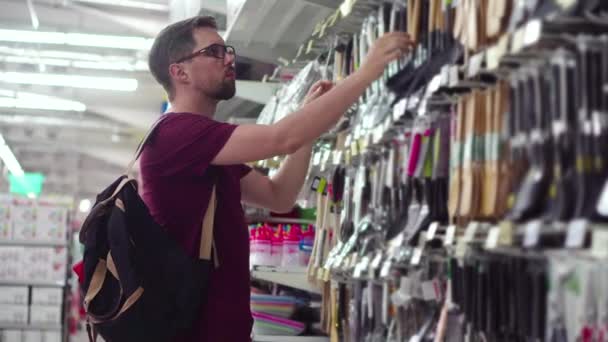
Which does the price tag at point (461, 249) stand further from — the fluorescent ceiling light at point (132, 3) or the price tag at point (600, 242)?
the fluorescent ceiling light at point (132, 3)

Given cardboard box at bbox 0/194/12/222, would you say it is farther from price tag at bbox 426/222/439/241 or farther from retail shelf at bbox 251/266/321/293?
price tag at bbox 426/222/439/241

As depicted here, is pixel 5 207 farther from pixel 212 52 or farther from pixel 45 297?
pixel 212 52

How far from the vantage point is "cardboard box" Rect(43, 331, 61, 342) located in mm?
9852

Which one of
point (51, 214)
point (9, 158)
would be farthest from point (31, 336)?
point (9, 158)

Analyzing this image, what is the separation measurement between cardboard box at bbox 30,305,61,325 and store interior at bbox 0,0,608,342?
5.28 meters

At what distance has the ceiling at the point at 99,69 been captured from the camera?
4.42 m

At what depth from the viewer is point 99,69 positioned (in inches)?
514

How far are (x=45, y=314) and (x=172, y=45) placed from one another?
25.0ft

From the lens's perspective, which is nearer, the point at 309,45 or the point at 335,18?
the point at 335,18

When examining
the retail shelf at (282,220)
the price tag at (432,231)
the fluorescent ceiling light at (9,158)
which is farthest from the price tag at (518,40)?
the fluorescent ceiling light at (9,158)

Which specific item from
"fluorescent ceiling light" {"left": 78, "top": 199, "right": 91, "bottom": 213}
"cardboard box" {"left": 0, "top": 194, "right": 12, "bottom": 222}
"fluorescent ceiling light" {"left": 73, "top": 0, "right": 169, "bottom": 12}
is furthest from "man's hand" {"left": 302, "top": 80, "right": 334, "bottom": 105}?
"fluorescent ceiling light" {"left": 78, "top": 199, "right": 91, "bottom": 213}

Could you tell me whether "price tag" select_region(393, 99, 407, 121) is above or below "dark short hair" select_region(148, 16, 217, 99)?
below

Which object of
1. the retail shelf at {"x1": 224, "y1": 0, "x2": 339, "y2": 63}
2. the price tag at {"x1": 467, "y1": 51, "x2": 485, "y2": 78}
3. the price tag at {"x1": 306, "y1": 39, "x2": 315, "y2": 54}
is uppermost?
the retail shelf at {"x1": 224, "y1": 0, "x2": 339, "y2": 63}

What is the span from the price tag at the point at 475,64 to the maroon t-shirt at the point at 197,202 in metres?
0.87
